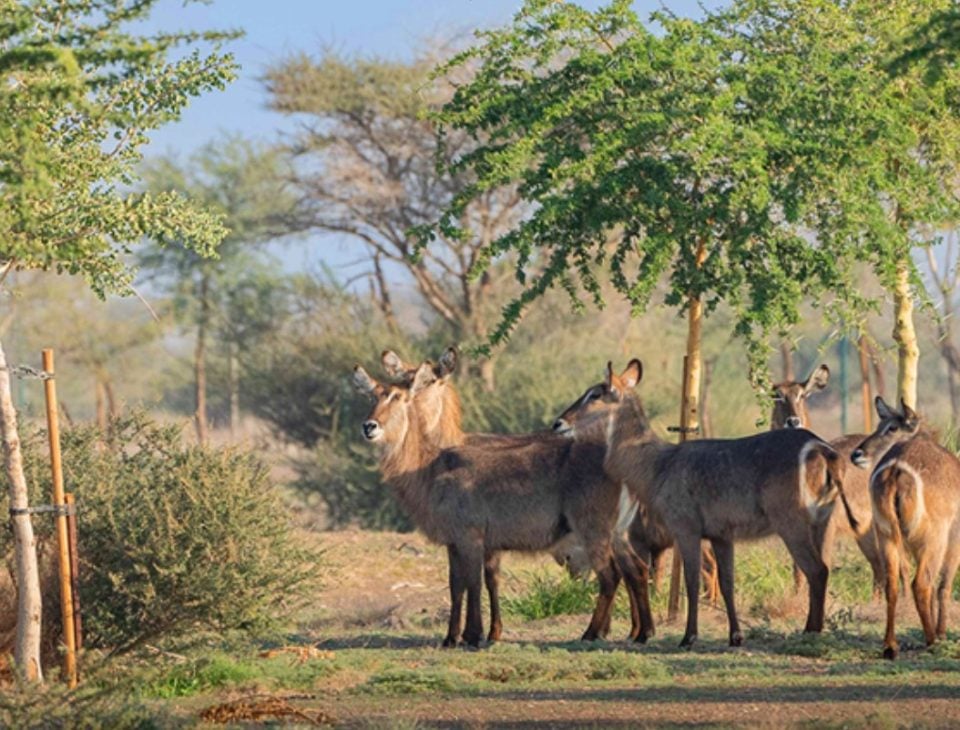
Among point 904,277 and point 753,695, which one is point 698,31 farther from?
point 753,695

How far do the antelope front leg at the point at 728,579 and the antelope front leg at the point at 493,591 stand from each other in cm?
162

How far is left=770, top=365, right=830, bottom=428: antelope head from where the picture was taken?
597 inches

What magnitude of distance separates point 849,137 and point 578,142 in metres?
2.18

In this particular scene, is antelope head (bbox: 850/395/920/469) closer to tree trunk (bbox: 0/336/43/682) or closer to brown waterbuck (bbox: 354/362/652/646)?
brown waterbuck (bbox: 354/362/652/646)

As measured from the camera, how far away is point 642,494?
13688 mm

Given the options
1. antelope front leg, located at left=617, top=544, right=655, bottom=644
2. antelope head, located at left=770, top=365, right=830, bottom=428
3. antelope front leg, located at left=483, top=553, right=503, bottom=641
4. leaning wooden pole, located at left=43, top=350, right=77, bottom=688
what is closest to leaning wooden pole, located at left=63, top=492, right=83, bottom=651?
leaning wooden pole, located at left=43, top=350, right=77, bottom=688

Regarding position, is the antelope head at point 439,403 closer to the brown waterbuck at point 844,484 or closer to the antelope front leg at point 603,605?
the antelope front leg at point 603,605

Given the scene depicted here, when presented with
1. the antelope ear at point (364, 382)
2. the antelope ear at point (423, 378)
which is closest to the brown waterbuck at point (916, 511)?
the antelope ear at point (423, 378)

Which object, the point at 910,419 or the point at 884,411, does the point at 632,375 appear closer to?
the point at 884,411

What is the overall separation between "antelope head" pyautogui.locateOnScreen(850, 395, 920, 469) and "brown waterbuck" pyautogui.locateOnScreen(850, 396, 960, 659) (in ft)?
0.45

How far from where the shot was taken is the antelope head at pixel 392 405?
14.0m

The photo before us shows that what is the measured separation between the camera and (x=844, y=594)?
15.8m

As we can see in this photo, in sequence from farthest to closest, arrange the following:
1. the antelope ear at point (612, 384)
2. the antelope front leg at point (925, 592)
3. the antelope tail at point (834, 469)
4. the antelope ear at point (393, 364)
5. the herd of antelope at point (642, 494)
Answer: the antelope ear at point (393, 364) < the antelope ear at point (612, 384) < the antelope tail at point (834, 469) < the herd of antelope at point (642, 494) < the antelope front leg at point (925, 592)

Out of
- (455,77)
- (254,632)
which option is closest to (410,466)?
(254,632)
